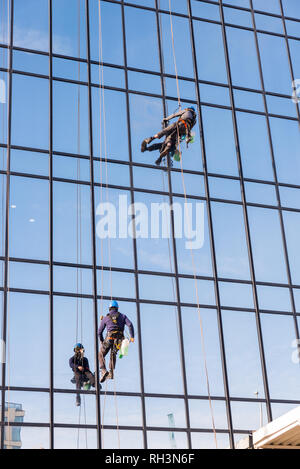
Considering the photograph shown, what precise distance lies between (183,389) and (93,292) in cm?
257

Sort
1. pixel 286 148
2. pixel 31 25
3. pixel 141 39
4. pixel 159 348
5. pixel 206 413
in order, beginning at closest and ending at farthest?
pixel 206 413, pixel 159 348, pixel 31 25, pixel 141 39, pixel 286 148

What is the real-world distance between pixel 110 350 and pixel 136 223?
2.98 meters

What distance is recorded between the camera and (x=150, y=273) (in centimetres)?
1505

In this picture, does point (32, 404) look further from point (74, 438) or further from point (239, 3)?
point (239, 3)

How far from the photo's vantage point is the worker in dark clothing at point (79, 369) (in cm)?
1359

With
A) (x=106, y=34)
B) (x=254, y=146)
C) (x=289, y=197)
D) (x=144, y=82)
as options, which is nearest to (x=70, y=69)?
(x=106, y=34)

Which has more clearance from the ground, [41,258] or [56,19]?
[56,19]

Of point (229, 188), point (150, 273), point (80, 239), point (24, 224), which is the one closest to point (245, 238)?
point (229, 188)

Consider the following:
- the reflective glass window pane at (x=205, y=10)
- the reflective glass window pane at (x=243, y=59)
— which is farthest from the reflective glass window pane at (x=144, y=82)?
the reflective glass window pane at (x=205, y=10)

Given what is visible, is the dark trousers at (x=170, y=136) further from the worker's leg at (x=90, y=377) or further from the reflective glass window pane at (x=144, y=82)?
the worker's leg at (x=90, y=377)

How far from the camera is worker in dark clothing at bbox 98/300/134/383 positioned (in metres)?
13.6

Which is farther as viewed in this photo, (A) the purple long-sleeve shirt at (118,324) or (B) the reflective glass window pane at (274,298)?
(B) the reflective glass window pane at (274,298)

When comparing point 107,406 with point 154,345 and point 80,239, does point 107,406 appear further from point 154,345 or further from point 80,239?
point 80,239

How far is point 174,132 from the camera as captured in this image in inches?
607
